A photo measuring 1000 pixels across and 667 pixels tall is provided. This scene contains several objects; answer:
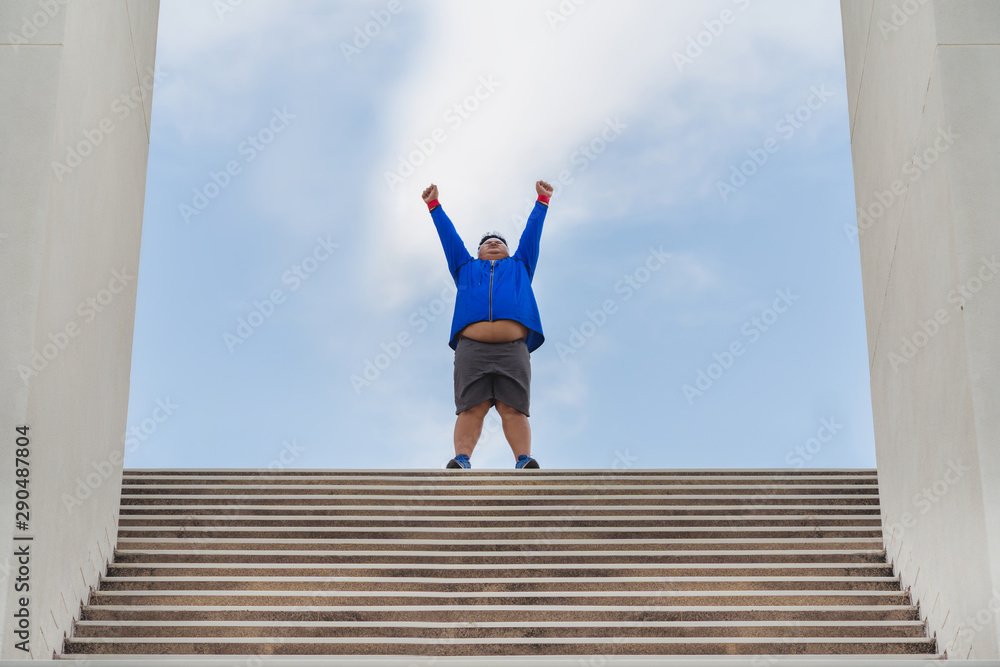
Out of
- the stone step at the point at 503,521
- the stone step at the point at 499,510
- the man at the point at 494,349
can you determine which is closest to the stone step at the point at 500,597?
the stone step at the point at 503,521

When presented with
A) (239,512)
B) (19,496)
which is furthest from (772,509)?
(19,496)

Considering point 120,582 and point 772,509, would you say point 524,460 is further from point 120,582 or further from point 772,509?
point 120,582

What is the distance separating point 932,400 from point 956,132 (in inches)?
36.3

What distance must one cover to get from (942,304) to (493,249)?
4009 mm

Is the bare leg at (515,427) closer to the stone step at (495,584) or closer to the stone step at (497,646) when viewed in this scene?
the stone step at (495,584)

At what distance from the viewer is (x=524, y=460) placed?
717 cm

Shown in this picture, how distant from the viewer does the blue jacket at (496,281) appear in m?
7.46

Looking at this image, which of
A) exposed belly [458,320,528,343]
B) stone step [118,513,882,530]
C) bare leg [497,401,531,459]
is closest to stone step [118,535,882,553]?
stone step [118,513,882,530]

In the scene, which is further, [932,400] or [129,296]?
[129,296]

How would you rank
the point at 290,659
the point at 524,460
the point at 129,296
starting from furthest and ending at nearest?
the point at 524,460 → the point at 129,296 → the point at 290,659

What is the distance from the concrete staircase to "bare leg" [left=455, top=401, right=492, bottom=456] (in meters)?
1.44

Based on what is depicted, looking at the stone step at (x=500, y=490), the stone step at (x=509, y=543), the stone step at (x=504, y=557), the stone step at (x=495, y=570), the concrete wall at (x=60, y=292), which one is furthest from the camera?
the stone step at (x=500, y=490)

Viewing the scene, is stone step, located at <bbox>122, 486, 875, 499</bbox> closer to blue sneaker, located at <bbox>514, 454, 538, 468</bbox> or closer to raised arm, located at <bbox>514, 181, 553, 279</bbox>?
blue sneaker, located at <bbox>514, 454, 538, 468</bbox>

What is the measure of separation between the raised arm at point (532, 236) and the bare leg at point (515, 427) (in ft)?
2.88
